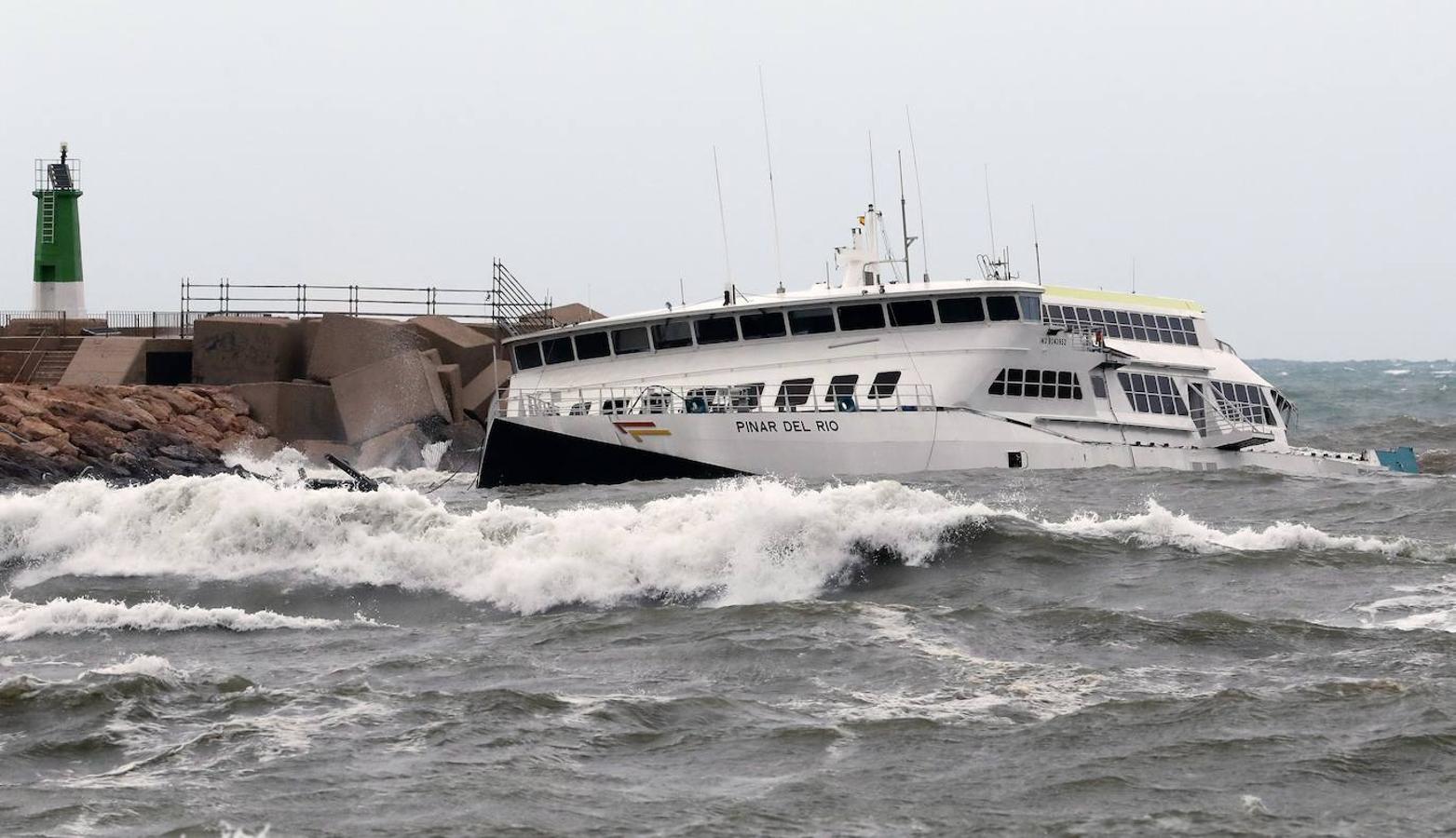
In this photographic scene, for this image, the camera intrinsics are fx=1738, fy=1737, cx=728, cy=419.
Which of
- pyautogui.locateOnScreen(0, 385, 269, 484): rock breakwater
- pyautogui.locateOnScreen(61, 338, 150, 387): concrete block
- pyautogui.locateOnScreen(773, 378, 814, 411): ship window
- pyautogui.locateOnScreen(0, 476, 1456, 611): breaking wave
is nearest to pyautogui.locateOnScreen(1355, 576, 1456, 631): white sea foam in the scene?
pyautogui.locateOnScreen(0, 476, 1456, 611): breaking wave

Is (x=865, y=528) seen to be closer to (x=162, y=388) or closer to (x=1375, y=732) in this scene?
(x=1375, y=732)

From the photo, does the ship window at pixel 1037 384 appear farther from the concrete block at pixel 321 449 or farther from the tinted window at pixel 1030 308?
the concrete block at pixel 321 449

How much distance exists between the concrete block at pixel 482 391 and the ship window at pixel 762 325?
11.1 meters

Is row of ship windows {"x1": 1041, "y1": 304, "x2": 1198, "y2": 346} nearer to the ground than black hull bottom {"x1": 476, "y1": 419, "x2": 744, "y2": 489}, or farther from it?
farther from it

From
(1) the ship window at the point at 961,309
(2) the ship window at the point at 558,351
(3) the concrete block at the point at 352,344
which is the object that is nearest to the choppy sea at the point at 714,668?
(1) the ship window at the point at 961,309

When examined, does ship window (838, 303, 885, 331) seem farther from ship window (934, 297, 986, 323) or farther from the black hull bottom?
the black hull bottom

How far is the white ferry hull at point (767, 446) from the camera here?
26891 millimetres

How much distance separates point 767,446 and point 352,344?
15689 mm

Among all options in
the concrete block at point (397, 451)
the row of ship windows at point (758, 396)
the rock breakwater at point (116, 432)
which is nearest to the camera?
the row of ship windows at point (758, 396)

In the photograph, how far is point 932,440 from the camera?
1062 inches

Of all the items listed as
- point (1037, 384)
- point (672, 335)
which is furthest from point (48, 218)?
point (1037, 384)

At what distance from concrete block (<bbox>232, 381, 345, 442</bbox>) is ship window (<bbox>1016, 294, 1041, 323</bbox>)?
16780 millimetres

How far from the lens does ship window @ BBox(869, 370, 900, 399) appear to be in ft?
92.1

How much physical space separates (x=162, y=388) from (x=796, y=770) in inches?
1225
